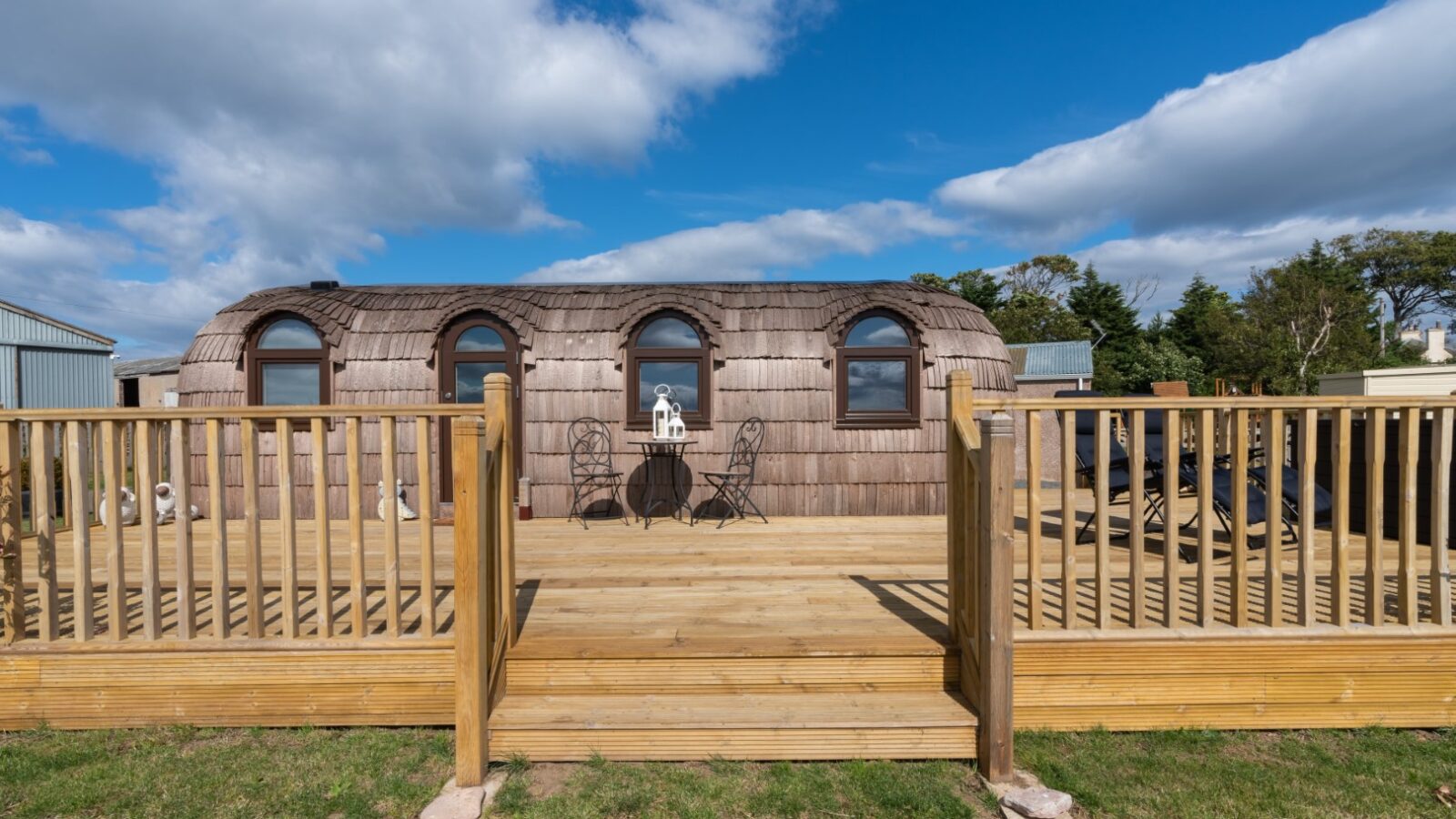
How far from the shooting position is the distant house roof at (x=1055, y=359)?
17.8m

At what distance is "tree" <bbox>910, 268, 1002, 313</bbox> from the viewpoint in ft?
111

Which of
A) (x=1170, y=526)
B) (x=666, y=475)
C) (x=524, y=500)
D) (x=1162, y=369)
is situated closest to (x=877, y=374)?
(x=666, y=475)

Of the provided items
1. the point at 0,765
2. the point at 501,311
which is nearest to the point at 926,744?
the point at 0,765

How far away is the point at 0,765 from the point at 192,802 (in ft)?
2.74

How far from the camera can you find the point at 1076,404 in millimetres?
2248

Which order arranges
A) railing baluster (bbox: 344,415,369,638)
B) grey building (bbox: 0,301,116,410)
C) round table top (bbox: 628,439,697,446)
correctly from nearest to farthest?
railing baluster (bbox: 344,415,369,638) < round table top (bbox: 628,439,697,446) < grey building (bbox: 0,301,116,410)

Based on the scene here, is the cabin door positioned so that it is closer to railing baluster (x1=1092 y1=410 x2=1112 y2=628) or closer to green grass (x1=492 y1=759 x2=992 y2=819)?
green grass (x1=492 y1=759 x2=992 y2=819)

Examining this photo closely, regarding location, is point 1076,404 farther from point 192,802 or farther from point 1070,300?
point 1070,300

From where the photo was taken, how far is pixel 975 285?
34188 mm

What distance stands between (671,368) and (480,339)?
5.97ft

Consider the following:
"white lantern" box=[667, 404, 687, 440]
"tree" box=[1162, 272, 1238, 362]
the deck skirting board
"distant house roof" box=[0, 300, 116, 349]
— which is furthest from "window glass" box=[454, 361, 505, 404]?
"tree" box=[1162, 272, 1238, 362]

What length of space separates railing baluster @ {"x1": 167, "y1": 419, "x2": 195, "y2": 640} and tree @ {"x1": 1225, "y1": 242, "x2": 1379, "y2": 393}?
26633mm

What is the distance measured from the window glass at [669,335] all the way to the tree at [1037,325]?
26556 mm

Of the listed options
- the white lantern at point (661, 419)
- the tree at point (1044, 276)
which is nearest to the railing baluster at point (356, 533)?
the white lantern at point (661, 419)
